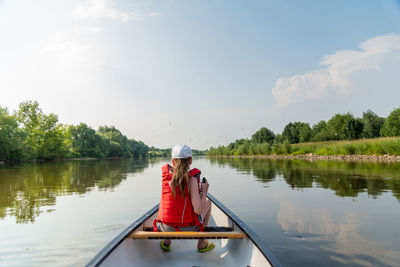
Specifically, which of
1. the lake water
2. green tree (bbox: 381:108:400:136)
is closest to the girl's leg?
the lake water

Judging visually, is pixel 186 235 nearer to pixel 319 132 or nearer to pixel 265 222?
pixel 265 222

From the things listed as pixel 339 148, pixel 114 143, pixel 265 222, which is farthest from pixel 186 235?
pixel 114 143

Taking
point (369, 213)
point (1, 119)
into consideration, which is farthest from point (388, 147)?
point (1, 119)

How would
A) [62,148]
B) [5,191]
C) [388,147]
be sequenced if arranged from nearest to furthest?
[5,191] < [388,147] < [62,148]

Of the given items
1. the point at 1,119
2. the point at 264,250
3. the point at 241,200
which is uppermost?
the point at 1,119

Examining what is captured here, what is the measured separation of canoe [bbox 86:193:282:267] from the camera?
2740 mm

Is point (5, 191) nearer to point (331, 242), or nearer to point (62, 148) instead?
point (331, 242)

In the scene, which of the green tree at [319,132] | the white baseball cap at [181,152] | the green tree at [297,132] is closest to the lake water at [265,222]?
the white baseball cap at [181,152]

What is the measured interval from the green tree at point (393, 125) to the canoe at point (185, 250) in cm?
5665

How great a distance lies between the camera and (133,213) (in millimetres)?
6859

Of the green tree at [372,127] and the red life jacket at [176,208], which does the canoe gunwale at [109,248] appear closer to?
the red life jacket at [176,208]

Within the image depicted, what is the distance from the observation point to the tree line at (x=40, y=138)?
127 ft

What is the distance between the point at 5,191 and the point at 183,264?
10675 mm

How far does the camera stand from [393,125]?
48.1 meters
